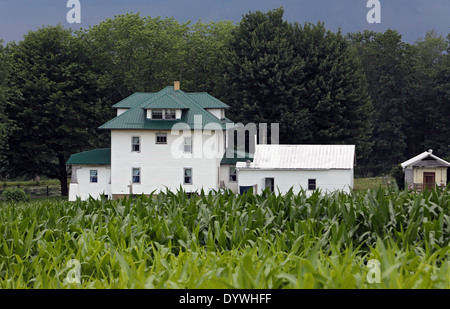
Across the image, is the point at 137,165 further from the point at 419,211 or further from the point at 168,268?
the point at 168,268

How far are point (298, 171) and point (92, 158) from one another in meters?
17.2

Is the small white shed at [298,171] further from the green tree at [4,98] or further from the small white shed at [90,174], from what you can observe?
the green tree at [4,98]

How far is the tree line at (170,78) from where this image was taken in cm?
6556

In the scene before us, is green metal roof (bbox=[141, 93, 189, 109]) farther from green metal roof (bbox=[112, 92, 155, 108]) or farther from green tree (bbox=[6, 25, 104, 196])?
green tree (bbox=[6, 25, 104, 196])

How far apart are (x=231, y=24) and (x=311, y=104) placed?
2060cm

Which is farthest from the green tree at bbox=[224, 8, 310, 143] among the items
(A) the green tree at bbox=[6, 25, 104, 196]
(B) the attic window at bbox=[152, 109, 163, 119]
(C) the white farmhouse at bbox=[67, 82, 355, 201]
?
(A) the green tree at bbox=[6, 25, 104, 196]

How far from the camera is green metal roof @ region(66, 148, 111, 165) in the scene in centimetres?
5750

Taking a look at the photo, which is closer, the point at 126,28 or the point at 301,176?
the point at 301,176

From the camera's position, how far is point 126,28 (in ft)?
245

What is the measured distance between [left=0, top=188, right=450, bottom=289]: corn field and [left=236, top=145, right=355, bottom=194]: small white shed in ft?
108

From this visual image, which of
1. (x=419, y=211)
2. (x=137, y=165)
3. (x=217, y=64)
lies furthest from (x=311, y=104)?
(x=419, y=211)

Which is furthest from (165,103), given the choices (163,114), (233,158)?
(233,158)

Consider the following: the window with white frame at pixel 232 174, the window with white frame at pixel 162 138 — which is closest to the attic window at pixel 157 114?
the window with white frame at pixel 162 138
